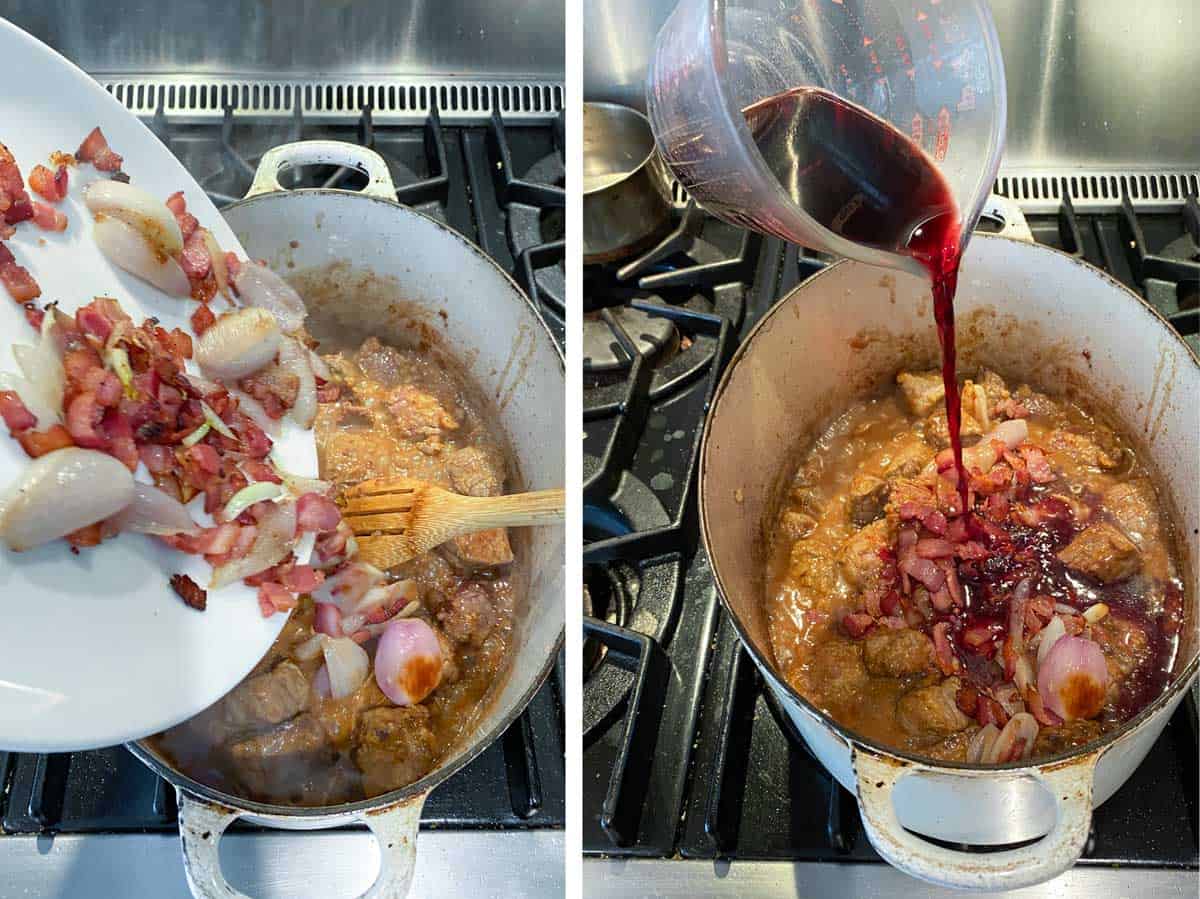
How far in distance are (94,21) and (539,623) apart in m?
0.62

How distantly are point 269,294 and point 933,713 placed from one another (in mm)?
696

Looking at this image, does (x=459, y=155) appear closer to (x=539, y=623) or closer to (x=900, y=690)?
(x=539, y=623)

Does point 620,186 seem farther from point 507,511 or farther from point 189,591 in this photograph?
point 189,591

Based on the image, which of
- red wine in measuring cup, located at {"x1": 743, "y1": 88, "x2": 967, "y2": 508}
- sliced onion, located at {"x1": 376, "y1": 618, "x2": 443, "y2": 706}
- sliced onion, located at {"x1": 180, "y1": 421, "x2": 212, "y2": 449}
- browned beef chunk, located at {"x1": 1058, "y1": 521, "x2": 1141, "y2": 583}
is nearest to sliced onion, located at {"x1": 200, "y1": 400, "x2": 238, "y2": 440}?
sliced onion, located at {"x1": 180, "y1": 421, "x2": 212, "y2": 449}

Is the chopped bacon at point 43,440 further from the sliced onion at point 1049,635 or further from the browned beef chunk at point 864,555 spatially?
the sliced onion at point 1049,635

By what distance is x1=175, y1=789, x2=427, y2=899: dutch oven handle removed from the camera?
2.27 feet

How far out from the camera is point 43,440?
659 mm

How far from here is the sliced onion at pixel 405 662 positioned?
0.89 meters

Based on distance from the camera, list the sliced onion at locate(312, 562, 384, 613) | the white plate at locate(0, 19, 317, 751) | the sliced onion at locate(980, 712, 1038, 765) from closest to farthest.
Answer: the white plate at locate(0, 19, 317, 751)
the sliced onion at locate(312, 562, 384, 613)
the sliced onion at locate(980, 712, 1038, 765)

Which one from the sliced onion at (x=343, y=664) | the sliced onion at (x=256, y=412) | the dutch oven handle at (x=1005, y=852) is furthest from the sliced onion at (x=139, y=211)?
the dutch oven handle at (x=1005, y=852)

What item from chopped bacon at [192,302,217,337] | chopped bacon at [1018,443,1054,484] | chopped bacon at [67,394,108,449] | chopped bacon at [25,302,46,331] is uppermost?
chopped bacon at [25,302,46,331]

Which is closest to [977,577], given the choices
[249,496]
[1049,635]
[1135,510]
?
[1049,635]

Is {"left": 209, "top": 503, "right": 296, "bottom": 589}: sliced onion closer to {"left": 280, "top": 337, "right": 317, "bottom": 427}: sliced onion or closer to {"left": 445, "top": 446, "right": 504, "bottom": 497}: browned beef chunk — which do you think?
{"left": 280, "top": 337, "right": 317, "bottom": 427}: sliced onion

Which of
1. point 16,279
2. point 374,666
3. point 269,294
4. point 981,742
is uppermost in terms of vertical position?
point 16,279
